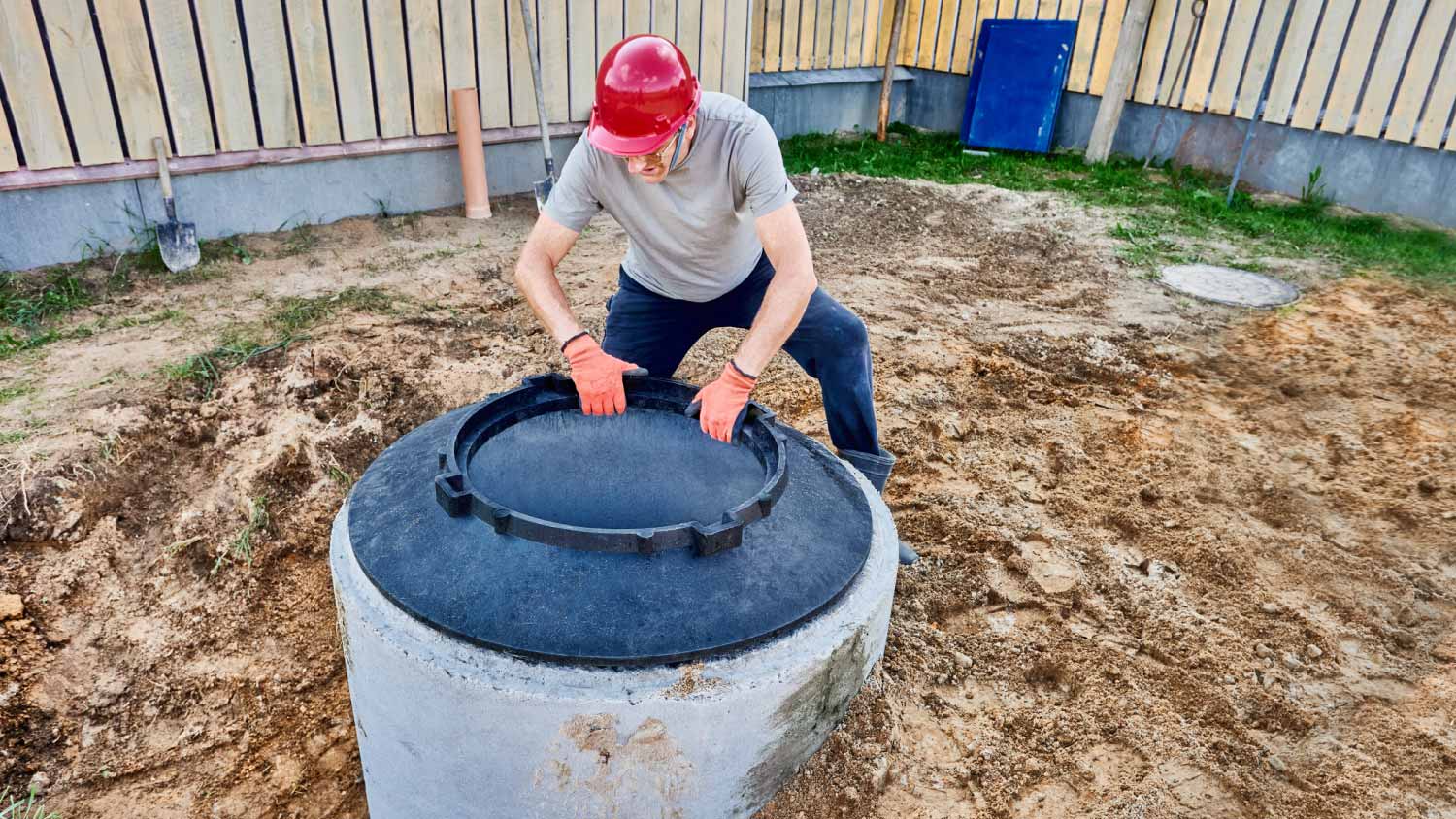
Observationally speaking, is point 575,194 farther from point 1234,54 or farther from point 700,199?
point 1234,54

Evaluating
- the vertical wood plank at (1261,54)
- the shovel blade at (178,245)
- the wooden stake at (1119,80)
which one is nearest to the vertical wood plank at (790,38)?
the wooden stake at (1119,80)

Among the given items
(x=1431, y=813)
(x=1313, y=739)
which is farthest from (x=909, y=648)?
(x=1431, y=813)

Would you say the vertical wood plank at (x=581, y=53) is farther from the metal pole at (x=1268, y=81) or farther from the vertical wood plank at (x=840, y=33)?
the metal pole at (x=1268, y=81)

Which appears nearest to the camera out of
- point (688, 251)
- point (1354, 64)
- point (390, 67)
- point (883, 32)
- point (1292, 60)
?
point (688, 251)

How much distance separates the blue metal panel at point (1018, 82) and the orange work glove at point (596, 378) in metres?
6.74

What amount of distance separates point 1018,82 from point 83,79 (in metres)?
6.62

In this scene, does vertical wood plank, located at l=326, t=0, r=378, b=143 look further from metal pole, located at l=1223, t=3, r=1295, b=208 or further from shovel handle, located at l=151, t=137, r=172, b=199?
metal pole, located at l=1223, t=3, r=1295, b=208

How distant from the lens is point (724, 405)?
6.06 ft

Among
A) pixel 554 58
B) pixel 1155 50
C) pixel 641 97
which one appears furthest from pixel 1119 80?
pixel 641 97

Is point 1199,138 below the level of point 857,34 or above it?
below

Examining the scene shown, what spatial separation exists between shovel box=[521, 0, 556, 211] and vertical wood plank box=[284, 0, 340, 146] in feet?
3.50

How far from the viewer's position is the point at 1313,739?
6.59 feet

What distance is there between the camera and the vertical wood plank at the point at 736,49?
586cm

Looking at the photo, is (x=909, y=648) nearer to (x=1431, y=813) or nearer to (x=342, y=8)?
(x=1431, y=813)
